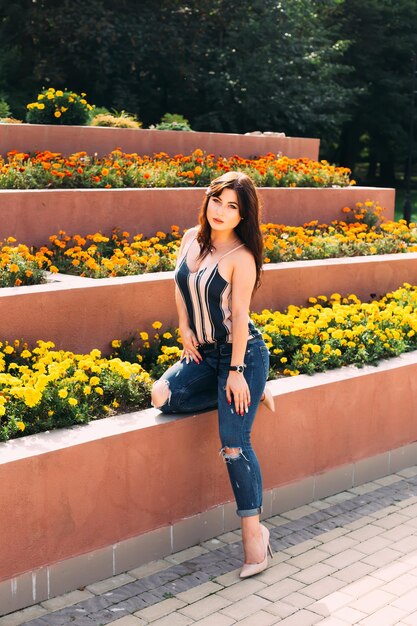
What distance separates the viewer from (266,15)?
2036cm

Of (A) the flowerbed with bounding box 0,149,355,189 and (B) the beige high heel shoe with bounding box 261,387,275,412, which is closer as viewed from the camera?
(B) the beige high heel shoe with bounding box 261,387,275,412

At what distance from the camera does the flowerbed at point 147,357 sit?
4277mm

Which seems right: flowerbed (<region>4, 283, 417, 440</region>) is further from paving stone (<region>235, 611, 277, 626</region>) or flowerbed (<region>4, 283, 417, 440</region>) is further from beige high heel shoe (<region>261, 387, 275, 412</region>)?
paving stone (<region>235, 611, 277, 626</region>)

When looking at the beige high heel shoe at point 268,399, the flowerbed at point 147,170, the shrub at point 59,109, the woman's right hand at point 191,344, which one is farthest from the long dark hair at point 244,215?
the shrub at point 59,109

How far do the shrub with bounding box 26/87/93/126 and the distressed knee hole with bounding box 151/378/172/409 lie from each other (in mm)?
6693

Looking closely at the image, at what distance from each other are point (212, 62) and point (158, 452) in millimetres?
16866

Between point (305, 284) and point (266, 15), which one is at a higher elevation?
point (266, 15)

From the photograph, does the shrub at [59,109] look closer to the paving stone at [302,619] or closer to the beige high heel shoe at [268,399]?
the beige high heel shoe at [268,399]

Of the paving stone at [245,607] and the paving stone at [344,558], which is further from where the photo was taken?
the paving stone at [344,558]

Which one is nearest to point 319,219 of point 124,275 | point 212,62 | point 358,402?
point 124,275

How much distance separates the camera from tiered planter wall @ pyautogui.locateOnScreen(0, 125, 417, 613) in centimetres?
395

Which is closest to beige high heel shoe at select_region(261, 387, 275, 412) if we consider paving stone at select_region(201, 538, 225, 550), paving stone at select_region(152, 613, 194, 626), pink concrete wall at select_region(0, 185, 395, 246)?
paving stone at select_region(201, 538, 225, 550)

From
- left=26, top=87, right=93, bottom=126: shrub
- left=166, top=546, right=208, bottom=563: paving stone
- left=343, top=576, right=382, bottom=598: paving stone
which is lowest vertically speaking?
left=166, top=546, right=208, bottom=563: paving stone

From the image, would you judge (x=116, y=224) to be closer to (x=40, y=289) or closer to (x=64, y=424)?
(x=40, y=289)
